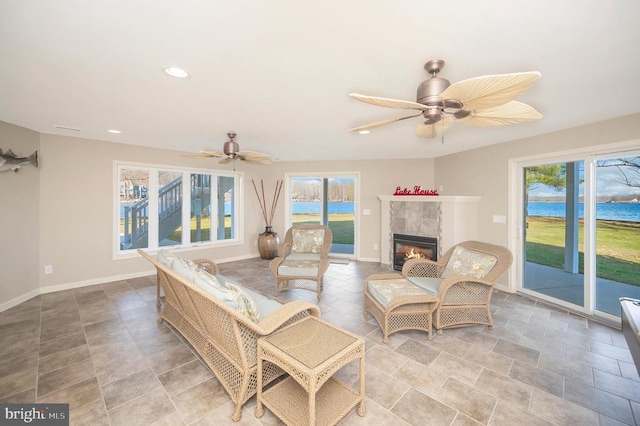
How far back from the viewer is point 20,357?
231cm

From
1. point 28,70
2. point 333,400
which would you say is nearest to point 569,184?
point 333,400

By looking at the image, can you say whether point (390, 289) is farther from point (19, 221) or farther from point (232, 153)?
point (19, 221)

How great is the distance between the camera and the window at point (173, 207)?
468 cm

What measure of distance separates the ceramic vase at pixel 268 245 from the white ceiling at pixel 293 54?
3.43m

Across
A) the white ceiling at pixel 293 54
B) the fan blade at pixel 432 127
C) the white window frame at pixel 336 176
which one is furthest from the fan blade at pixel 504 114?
the white window frame at pixel 336 176

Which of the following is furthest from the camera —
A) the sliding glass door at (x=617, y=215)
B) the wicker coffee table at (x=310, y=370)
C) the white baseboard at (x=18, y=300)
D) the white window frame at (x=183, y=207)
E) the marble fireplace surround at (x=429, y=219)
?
the marble fireplace surround at (x=429, y=219)

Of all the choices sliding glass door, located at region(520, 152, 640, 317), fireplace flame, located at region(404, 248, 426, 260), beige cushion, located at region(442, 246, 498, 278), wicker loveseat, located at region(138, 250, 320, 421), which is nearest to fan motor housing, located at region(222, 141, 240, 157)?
wicker loveseat, located at region(138, 250, 320, 421)

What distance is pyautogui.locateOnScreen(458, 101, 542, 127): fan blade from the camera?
179 cm

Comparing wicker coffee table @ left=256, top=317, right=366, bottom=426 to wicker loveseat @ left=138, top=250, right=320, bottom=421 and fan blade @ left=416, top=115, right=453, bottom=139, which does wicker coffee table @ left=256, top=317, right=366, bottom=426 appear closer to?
wicker loveseat @ left=138, top=250, right=320, bottom=421

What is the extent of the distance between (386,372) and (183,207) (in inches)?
192

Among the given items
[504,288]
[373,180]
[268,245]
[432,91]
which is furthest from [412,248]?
[432,91]

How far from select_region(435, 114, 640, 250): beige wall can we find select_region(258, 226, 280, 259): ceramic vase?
3942 millimetres

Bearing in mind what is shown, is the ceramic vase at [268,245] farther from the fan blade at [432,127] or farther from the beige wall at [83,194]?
the fan blade at [432,127]

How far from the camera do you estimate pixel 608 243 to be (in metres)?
3.30
